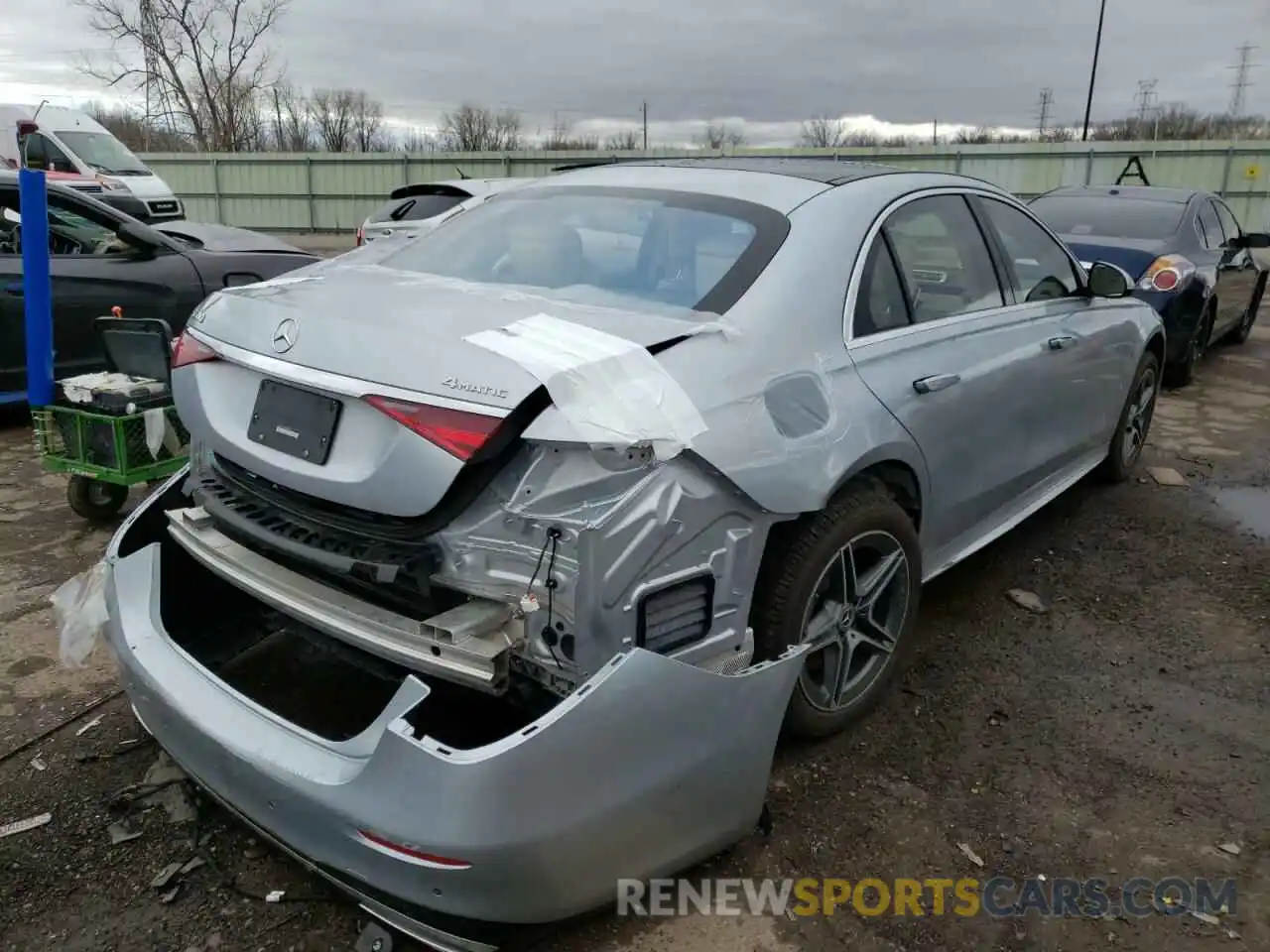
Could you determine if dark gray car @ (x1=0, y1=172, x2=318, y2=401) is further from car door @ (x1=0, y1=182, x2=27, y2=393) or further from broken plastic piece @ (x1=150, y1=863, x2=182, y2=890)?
broken plastic piece @ (x1=150, y1=863, x2=182, y2=890)

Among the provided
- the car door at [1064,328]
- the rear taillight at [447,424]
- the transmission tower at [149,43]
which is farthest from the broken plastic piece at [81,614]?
the transmission tower at [149,43]

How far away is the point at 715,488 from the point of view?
7.18 ft

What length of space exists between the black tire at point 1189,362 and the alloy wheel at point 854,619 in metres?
6.23

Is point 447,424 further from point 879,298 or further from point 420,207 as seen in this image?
point 420,207

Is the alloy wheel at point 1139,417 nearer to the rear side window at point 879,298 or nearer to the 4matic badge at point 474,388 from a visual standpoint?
the rear side window at point 879,298

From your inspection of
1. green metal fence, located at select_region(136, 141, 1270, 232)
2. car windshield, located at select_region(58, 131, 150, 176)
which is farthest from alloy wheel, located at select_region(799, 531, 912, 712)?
green metal fence, located at select_region(136, 141, 1270, 232)

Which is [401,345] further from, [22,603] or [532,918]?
[22,603]

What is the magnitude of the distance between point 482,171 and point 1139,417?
22271mm

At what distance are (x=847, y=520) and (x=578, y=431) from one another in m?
1.01

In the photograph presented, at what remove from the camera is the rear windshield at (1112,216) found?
796 centimetres

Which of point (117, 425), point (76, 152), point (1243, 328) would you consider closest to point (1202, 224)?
point (1243, 328)

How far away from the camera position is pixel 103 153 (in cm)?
1720

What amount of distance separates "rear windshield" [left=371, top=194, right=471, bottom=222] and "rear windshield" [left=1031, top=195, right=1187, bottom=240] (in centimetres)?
526

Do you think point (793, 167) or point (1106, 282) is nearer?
point (793, 167)
